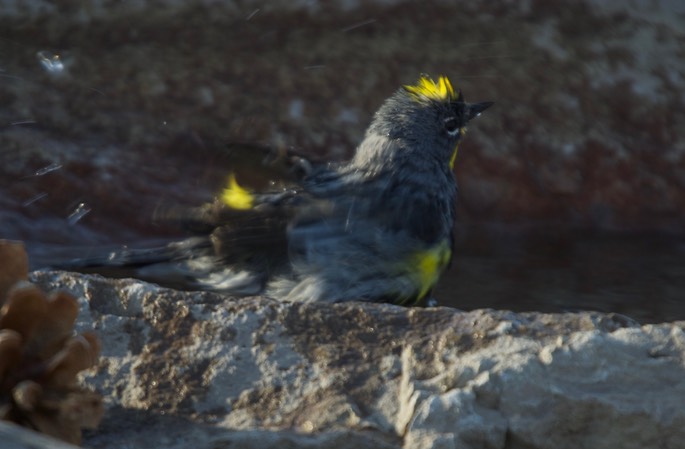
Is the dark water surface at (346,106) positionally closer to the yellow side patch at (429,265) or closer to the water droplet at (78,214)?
the water droplet at (78,214)

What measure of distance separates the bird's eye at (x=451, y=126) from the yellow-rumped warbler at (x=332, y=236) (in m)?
0.20

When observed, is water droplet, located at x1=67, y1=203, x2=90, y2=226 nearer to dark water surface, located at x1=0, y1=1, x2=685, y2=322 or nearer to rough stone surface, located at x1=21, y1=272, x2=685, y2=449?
dark water surface, located at x1=0, y1=1, x2=685, y2=322

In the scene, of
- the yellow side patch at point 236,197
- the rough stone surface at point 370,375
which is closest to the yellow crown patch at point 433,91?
the yellow side patch at point 236,197

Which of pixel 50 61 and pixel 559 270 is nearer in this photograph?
pixel 559 270

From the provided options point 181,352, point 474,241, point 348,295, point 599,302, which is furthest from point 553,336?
point 474,241

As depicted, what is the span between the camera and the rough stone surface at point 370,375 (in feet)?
7.27

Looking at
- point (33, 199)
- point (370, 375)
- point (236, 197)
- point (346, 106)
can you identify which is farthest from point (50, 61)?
point (370, 375)

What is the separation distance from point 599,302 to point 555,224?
40.1 inches

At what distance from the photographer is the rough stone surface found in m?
2.22

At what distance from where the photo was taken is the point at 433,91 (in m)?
4.34

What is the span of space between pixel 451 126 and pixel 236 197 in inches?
32.6

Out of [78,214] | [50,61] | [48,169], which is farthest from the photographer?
[50,61]

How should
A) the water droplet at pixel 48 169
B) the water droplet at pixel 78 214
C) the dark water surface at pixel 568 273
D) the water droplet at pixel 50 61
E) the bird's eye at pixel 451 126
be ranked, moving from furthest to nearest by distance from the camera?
the water droplet at pixel 50 61, the water droplet at pixel 48 169, the water droplet at pixel 78 214, the bird's eye at pixel 451 126, the dark water surface at pixel 568 273

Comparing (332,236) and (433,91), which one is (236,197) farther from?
(433,91)
